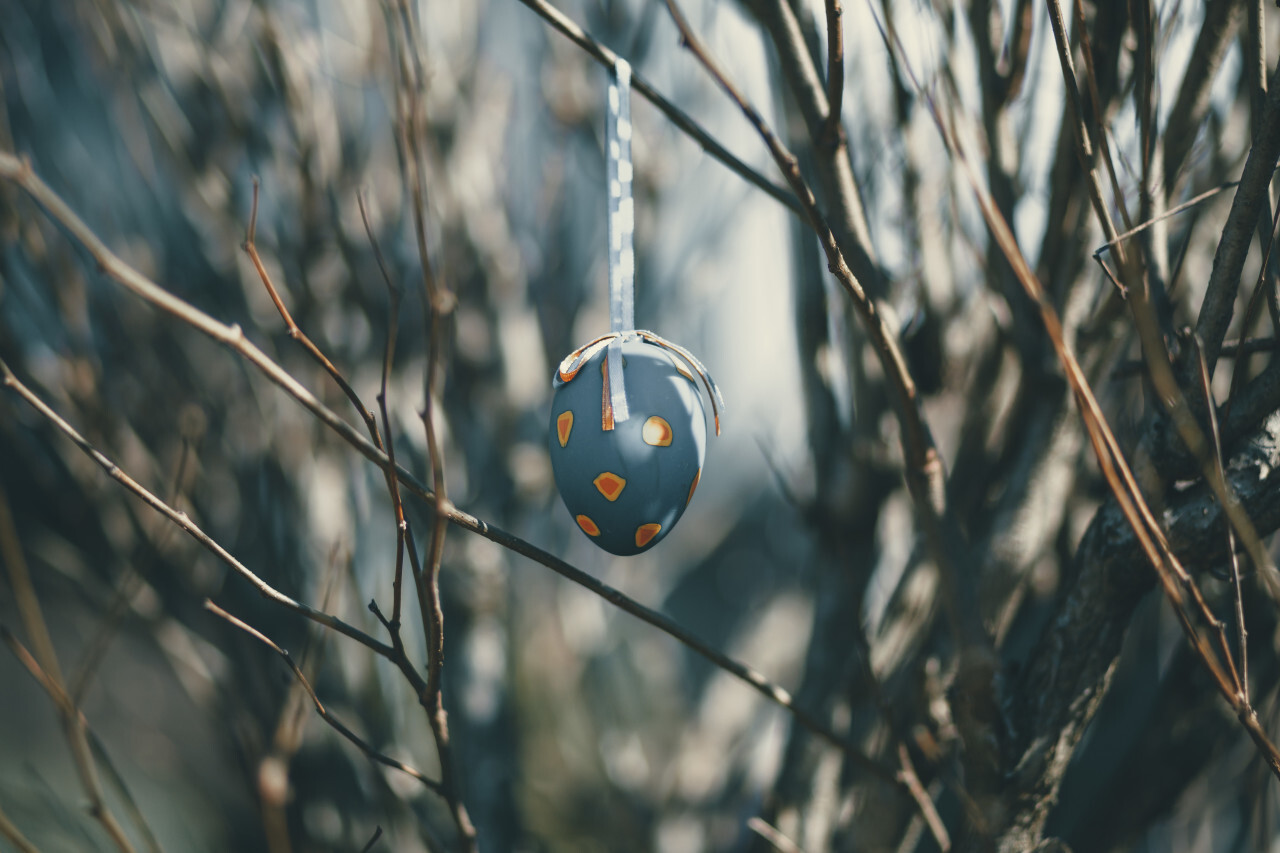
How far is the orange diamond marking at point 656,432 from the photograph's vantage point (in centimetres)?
70

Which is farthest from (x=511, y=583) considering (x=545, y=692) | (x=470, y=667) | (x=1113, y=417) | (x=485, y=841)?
(x=1113, y=417)

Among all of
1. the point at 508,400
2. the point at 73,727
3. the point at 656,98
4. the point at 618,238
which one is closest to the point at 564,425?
the point at 618,238

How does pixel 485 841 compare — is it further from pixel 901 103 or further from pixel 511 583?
pixel 901 103

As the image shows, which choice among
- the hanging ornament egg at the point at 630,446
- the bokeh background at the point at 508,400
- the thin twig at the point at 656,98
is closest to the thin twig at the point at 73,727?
the bokeh background at the point at 508,400

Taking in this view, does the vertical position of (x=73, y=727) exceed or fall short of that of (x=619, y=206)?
it falls short

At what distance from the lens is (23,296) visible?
5.10 ft

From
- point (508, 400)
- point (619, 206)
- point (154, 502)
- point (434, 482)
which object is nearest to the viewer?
point (434, 482)

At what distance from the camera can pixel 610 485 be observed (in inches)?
27.5

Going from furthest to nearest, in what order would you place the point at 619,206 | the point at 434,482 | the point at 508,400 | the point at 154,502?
the point at 508,400, the point at 619,206, the point at 154,502, the point at 434,482

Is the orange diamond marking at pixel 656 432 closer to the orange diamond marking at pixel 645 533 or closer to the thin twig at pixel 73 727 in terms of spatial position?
the orange diamond marking at pixel 645 533

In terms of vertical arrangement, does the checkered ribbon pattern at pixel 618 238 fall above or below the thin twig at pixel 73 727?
above

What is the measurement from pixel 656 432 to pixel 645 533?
10cm

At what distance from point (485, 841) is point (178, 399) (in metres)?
1.10

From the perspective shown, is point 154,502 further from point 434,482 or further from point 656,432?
point 656,432
